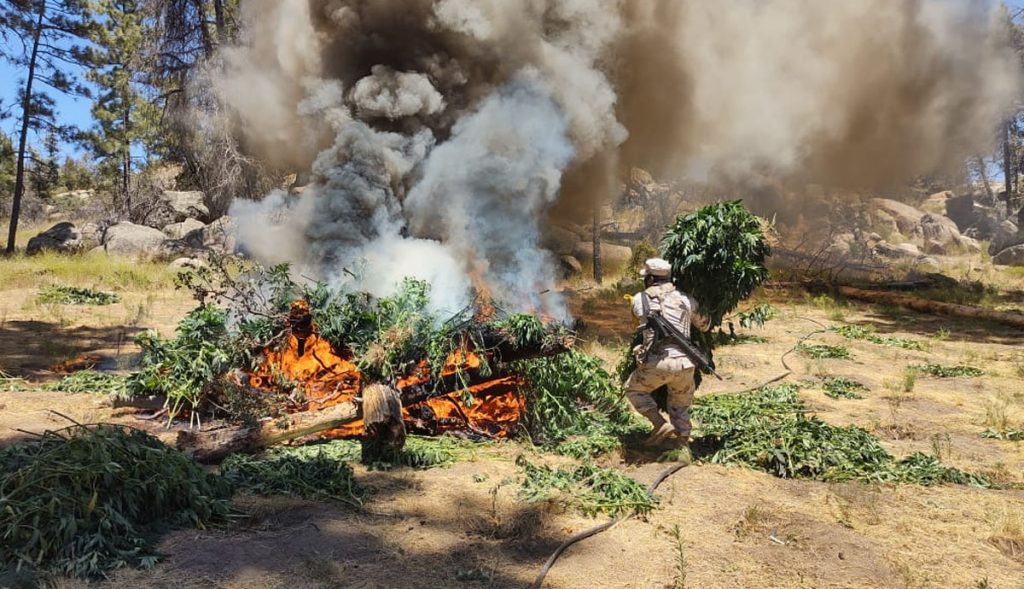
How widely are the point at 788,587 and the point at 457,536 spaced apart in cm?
215

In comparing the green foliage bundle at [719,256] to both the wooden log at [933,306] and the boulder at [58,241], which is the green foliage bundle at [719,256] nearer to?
the wooden log at [933,306]

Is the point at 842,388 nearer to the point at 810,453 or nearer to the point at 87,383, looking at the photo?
the point at 810,453

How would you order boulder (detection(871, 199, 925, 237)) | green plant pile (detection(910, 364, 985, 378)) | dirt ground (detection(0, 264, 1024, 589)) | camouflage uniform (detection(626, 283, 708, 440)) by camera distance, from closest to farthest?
dirt ground (detection(0, 264, 1024, 589)) < camouflage uniform (detection(626, 283, 708, 440)) < green plant pile (detection(910, 364, 985, 378)) < boulder (detection(871, 199, 925, 237))

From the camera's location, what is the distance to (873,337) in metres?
13.1

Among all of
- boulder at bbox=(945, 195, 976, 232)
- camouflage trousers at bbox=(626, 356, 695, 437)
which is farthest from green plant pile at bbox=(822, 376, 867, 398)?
boulder at bbox=(945, 195, 976, 232)

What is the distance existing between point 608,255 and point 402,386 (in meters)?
17.7

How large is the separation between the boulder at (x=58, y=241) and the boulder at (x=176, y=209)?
2805 millimetres

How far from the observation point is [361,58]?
393 inches

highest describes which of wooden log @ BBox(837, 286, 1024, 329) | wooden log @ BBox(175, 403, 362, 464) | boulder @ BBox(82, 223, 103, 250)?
boulder @ BBox(82, 223, 103, 250)

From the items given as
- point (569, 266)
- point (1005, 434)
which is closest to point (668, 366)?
point (1005, 434)

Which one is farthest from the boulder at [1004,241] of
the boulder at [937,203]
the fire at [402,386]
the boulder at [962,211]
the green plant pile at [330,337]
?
the fire at [402,386]

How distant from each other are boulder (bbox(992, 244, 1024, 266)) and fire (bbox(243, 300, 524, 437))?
27.3 meters

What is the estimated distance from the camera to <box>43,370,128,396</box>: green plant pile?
8078 mm

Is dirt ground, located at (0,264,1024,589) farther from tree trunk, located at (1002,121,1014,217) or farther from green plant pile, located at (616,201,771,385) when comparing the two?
tree trunk, located at (1002,121,1014,217)
